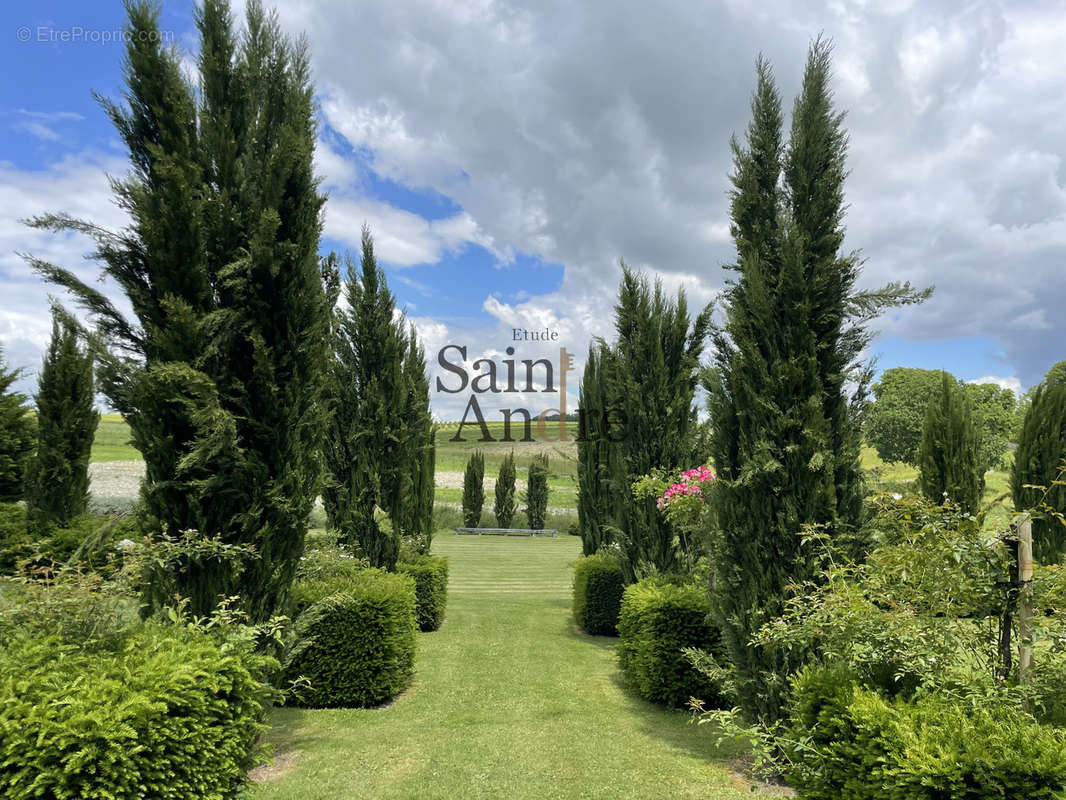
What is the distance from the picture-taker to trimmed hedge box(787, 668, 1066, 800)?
222 centimetres

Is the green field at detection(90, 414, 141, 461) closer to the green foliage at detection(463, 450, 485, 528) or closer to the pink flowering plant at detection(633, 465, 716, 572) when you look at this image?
the green foliage at detection(463, 450, 485, 528)

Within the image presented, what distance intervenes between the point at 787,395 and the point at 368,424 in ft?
21.0

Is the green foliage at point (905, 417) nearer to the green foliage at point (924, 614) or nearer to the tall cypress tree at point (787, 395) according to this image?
the tall cypress tree at point (787, 395)

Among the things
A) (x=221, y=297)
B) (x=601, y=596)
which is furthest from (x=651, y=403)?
(x=221, y=297)

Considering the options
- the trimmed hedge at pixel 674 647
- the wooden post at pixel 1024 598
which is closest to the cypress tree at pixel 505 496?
the trimmed hedge at pixel 674 647

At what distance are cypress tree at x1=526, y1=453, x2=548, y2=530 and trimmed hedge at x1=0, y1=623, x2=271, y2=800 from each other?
2684cm

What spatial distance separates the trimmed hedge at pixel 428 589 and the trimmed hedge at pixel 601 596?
266cm

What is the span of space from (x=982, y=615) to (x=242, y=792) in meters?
4.82

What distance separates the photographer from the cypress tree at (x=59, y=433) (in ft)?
38.1

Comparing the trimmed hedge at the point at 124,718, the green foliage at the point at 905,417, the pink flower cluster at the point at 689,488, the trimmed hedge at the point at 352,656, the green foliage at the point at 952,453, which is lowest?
the trimmed hedge at the point at 352,656

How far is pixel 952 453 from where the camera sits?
11.1 m

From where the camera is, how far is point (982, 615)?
10.2ft

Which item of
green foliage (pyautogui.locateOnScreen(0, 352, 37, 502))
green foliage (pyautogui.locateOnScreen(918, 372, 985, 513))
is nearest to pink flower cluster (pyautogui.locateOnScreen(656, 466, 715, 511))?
green foliage (pyautogui.locateOnScreen(918, 372, 985, 513))

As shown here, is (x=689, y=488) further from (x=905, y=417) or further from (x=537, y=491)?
(x=905, y=417)
